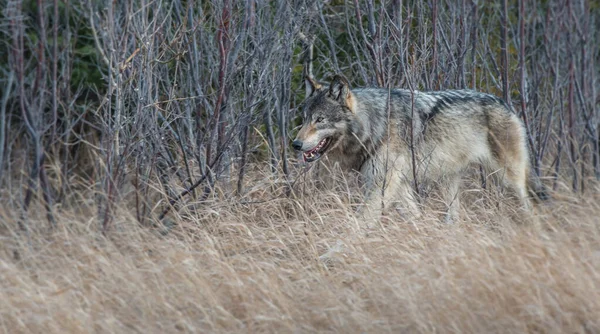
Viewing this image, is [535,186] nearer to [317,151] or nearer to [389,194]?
[389,194]

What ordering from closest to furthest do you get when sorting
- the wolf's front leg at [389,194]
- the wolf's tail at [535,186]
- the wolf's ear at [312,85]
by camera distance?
the wolf's front leg at [389,194] → the wolf's ear at [312,85] → the wolf's tail at [535,186]

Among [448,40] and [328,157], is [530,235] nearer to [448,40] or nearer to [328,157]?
[328,157]

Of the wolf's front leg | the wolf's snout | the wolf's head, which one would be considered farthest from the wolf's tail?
the wolf's snout

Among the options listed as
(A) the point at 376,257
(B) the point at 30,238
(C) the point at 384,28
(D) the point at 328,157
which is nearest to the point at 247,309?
(A) the point at 376,257

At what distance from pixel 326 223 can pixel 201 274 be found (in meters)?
1.38

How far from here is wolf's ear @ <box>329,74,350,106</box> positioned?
679 cm

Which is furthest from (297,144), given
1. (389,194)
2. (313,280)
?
(313,280)

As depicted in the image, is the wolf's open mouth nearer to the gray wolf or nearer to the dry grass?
the gray wolf

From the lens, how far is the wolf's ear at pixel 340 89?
6793 millimetres

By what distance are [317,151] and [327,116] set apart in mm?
305

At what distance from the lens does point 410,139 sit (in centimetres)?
701

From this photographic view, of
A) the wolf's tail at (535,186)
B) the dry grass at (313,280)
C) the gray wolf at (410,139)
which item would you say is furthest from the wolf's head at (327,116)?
the wolf's tail at (535,186)

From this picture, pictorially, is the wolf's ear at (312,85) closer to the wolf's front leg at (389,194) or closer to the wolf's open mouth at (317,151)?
the wolf's open mouth at (317,151)

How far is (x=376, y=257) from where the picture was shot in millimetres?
5371
